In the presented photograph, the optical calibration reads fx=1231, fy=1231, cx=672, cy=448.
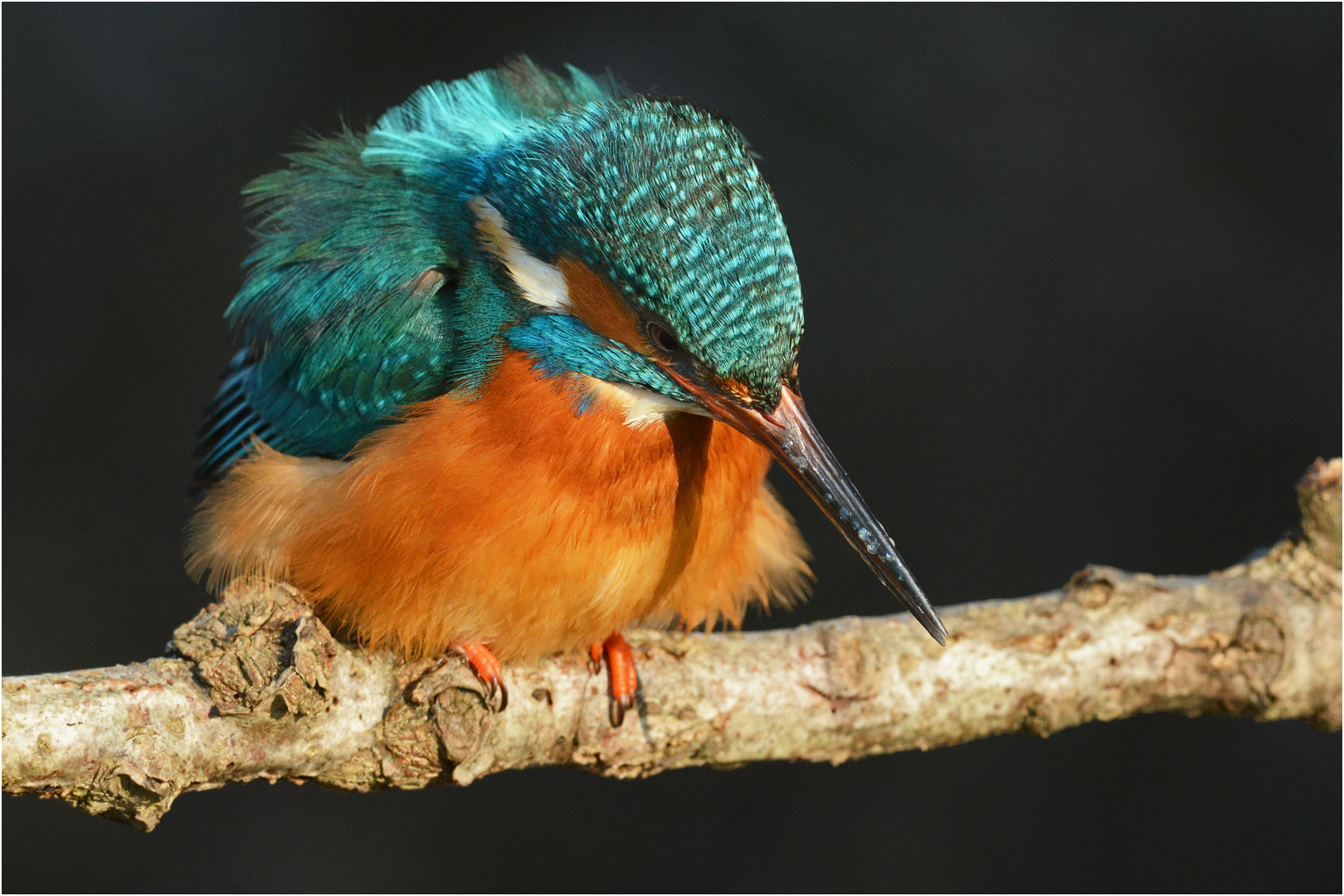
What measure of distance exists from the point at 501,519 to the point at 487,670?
31 cm

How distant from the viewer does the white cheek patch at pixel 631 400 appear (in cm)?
190

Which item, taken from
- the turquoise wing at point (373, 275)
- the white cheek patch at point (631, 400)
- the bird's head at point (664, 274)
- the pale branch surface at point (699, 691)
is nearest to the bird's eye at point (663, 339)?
the bird's head at point (664, 274)

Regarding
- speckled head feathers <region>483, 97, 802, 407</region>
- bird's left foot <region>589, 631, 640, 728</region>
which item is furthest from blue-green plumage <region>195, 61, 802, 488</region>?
bird's left foot <region>589, 631, 640, 728</region>

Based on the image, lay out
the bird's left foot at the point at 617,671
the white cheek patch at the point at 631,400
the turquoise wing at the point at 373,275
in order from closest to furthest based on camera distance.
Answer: the white cheek patch at the point at 631,400 < the turquoise wing at the point at 373,275 < the bird's left foot at the point at 617,671

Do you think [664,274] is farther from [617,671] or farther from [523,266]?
[617,671]

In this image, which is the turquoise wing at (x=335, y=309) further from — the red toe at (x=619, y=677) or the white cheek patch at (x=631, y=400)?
the red toe at (x=619, y=677)

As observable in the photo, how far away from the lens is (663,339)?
1778 mm

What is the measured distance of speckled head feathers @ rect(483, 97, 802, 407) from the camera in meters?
1.69

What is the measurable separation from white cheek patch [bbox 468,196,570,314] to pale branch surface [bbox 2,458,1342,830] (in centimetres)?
60

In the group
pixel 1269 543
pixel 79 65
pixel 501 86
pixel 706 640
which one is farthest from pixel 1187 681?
pixel 79 65

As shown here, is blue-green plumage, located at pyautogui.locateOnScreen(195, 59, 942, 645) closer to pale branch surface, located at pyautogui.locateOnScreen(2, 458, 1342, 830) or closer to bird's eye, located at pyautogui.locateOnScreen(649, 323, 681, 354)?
bird's eye, located at pyautogui.locateOnScreen(649, 323, 681, 354)

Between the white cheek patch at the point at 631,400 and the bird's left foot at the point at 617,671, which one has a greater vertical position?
the white cheek patch at the point at 631,400

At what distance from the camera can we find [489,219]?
198cm

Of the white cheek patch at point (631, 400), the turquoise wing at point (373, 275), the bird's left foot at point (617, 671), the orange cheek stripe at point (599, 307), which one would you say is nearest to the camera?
the orange cheek stripe at point (599, 307)
